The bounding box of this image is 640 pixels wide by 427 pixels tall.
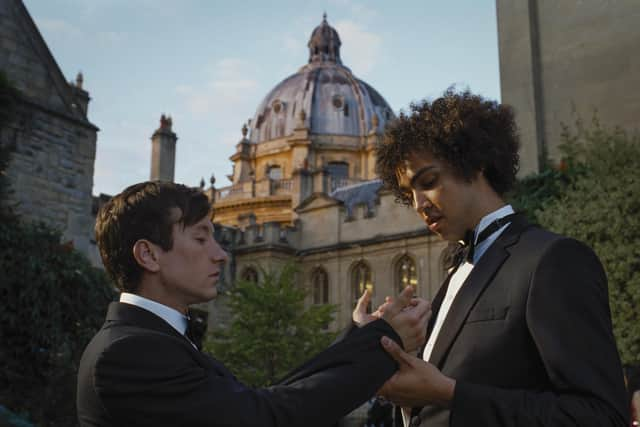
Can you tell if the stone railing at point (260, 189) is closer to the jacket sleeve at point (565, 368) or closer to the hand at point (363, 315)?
the hand at point (363, 315)

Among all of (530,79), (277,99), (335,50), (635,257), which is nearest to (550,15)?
(530,79)

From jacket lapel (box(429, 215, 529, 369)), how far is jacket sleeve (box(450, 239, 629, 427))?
0.22m

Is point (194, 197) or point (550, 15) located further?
point (550, 15)

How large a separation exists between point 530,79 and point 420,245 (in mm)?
11534

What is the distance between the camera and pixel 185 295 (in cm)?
262

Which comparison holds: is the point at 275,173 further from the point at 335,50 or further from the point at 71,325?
the point at 71,325

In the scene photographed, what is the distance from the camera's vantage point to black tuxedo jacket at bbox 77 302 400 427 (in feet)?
6.98

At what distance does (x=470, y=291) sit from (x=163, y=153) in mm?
34489

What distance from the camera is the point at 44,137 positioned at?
14328 millimetres

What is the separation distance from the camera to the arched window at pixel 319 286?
32781 millimetres

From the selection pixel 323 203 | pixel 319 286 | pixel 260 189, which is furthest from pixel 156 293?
pixel 260 189

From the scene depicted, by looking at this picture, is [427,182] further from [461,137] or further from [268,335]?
[268,335]

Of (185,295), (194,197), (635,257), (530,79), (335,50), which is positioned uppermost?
(335,50)

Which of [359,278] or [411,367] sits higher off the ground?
[359,278]
